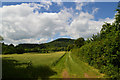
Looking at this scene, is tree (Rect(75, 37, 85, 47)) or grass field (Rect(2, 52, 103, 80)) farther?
tree (Rect(75, 37, 85, 47))

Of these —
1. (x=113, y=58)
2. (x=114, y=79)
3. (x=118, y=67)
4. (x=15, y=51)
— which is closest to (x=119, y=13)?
(x=113, y=58)

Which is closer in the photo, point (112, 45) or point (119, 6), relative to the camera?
point (112, 45)

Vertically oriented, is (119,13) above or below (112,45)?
above

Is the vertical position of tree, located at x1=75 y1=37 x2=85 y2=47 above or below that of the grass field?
above

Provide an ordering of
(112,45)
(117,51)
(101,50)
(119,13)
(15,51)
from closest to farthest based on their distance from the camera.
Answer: (117,51) → (112,45) → (119,13) → (101,50) → (15,51)

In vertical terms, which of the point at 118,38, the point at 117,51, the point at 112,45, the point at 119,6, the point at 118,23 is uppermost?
the point at 119,6

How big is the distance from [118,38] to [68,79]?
6.62 m

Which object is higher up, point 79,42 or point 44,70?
point 79,42

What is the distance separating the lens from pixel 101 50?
1237 cm

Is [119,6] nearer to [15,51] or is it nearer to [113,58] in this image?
→ [113,58]

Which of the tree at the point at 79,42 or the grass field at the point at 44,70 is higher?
the tree at the point at 79,42

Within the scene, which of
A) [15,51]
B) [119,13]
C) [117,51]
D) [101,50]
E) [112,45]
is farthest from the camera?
[15,51]

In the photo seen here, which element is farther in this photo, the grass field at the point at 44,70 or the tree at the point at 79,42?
the tree at the point at 79,42

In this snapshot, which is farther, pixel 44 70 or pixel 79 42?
pixel 79 42
